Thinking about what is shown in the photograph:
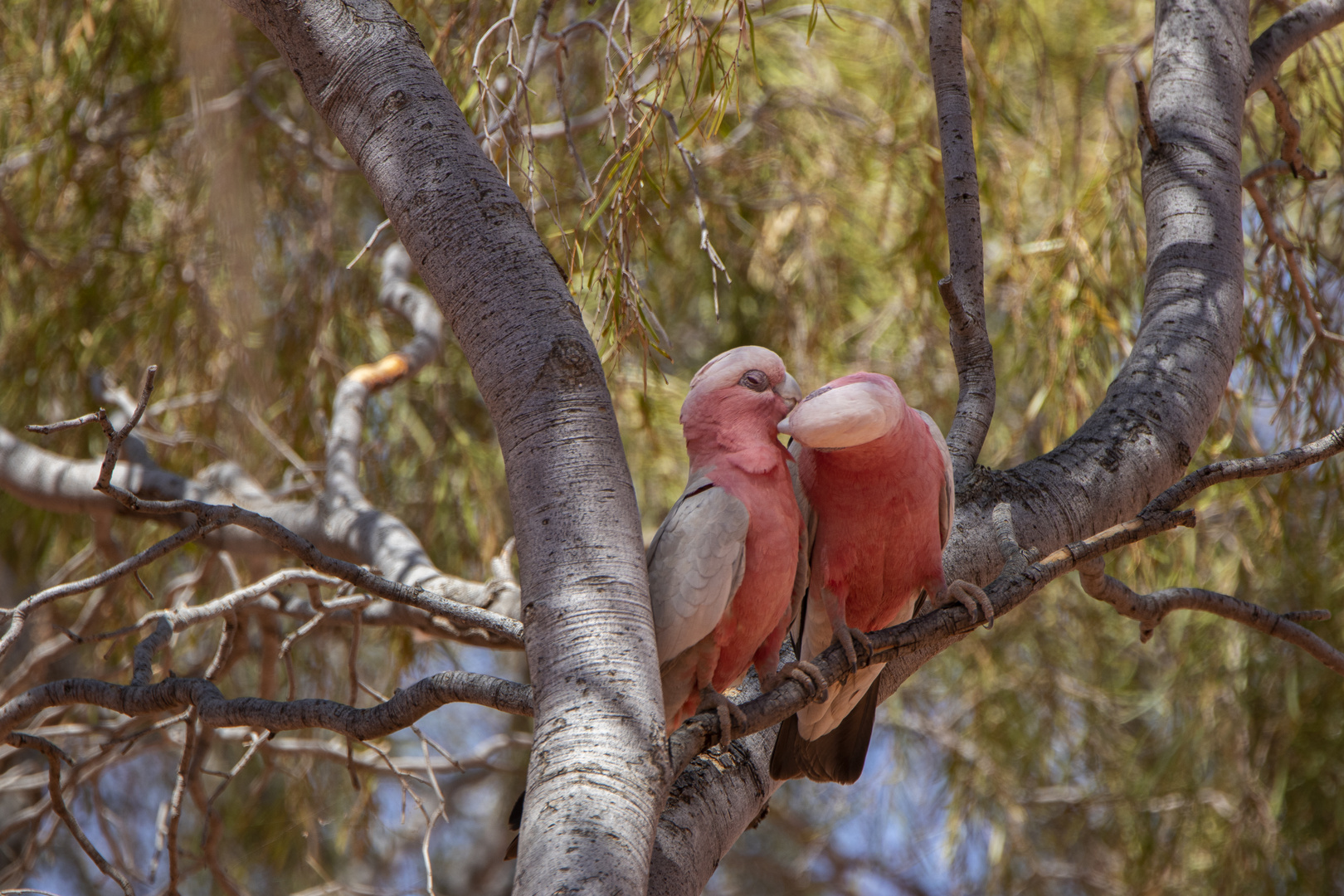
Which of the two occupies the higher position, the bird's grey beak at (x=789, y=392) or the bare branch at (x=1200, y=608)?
the bird's grey beak at (x=789, y=392)

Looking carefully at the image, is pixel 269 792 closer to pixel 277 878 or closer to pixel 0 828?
pixel 277 878

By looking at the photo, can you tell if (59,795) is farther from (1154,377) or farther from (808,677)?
(1154,377)

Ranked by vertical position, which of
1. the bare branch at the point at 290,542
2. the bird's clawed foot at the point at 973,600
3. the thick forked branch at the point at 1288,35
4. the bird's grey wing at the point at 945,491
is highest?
the thick forked branch at the point at 1288,35

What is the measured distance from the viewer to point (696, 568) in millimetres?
1255

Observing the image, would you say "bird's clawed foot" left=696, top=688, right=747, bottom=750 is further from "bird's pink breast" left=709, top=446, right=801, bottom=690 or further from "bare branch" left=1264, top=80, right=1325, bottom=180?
"bare branch" left=1264, top=80, right=1325, bottom=180

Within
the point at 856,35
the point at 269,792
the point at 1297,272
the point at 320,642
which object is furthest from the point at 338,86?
the point at 269,792

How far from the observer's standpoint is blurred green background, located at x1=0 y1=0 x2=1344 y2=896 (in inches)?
99.0

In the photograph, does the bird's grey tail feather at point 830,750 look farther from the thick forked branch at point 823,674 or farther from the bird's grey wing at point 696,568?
the bird's grey wing at point 696,568

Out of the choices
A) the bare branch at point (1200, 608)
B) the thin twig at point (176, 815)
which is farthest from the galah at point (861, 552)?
the thin twig at point (176, 815)

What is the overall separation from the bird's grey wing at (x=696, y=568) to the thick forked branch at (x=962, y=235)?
0.43 meters

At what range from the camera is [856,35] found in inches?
144

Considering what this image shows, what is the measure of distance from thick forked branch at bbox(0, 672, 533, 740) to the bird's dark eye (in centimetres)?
48

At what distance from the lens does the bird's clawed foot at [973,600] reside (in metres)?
1.23

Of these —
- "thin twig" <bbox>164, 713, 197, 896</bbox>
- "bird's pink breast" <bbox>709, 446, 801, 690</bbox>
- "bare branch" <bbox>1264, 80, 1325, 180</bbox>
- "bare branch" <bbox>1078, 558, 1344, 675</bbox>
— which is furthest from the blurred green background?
"bird's pink breast" <bbox>709, 446, 801, 690</bbox>
